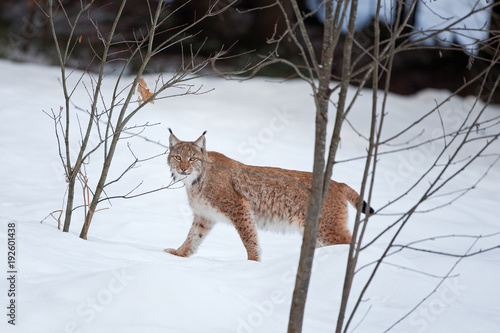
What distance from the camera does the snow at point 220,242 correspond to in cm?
309

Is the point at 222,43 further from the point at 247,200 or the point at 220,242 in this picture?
the point at 247,200

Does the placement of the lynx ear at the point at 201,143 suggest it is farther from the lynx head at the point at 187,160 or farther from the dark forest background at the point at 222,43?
the dark forest background at the point at 222,43

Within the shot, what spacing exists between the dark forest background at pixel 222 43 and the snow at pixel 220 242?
245cm

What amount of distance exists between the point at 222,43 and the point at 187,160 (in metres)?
11.3

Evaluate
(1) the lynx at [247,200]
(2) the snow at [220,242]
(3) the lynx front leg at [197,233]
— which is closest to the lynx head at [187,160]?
(1) the lynx at [247,200]

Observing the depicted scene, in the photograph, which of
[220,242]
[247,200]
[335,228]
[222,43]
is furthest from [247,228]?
[222,43]

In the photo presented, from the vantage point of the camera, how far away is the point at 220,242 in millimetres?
6117

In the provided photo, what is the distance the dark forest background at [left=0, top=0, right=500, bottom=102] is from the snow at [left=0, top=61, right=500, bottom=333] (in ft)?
8.02

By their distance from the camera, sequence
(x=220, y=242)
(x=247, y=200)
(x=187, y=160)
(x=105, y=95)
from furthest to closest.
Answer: (x=105, y=95) < (x=220, y=242) < (x=247, y=200) < (x=187, y=160)

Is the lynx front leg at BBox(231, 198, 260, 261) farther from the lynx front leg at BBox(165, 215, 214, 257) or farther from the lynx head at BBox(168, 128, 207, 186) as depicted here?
the lynx head at BBox(168, 128, 207, 186)

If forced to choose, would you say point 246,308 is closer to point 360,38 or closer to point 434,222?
point 434,222

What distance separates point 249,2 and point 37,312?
15.5 metres

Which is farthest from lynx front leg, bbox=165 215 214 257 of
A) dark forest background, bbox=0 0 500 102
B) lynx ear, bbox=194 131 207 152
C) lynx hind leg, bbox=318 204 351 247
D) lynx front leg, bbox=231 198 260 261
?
dark forest background, bbox=0 0 500 102

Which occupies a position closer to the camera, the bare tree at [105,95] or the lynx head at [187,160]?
the bare tree at [105,95]
